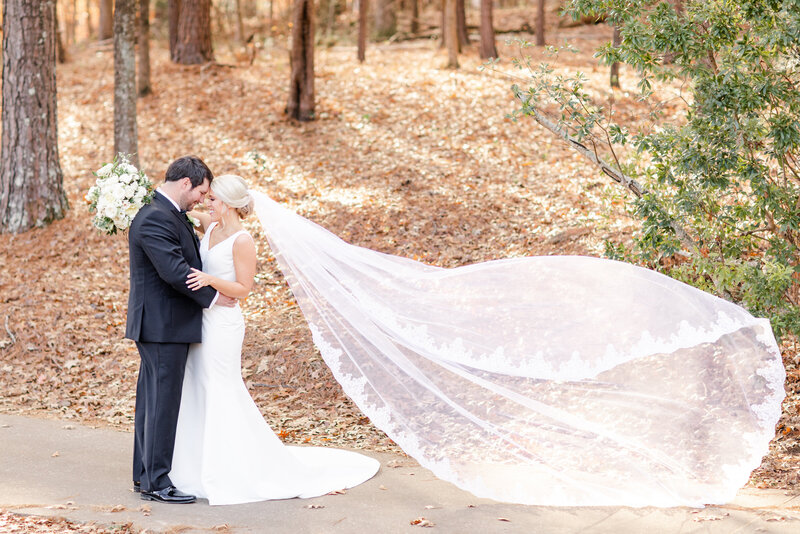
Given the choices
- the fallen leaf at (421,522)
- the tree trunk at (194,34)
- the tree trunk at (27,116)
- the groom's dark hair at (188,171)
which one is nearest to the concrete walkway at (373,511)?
the fallen leaf at (421,522)

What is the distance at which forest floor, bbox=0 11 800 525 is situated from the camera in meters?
8.79

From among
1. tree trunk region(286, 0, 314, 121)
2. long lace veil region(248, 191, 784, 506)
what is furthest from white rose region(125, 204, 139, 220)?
tree trunk region(286, 0, 314, 121)

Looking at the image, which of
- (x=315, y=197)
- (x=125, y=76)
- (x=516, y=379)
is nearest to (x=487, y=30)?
(x=315, y=197)

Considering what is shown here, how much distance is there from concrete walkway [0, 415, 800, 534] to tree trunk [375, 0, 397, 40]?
22.2 meters

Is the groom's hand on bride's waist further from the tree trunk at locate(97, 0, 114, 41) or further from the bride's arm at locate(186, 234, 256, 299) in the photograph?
the tree trunk at locate(97, 0, 114, 41)

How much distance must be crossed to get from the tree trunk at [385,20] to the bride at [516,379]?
2166 centimetres

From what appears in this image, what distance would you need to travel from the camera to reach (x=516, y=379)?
5.80 meters

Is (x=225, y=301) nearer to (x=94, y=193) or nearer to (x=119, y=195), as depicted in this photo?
(x=119, y=195)

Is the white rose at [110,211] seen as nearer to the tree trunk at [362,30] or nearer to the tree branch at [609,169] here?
the tree branch at [609,169]

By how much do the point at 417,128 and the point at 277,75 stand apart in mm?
5642

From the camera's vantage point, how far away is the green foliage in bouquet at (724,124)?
6.20m

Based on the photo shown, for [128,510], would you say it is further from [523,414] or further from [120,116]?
[120,116]

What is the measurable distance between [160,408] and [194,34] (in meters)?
17.3

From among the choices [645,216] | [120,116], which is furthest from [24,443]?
[120,116]
